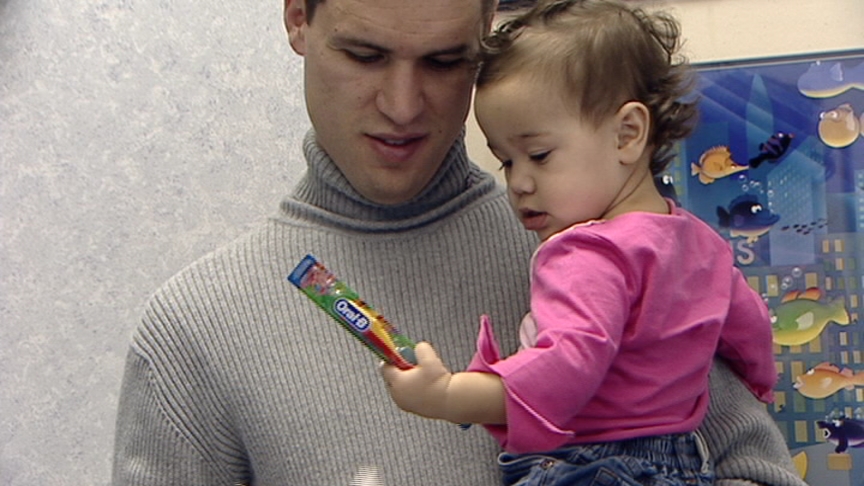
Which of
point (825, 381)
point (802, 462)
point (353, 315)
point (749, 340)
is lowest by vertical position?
point (802, 462)

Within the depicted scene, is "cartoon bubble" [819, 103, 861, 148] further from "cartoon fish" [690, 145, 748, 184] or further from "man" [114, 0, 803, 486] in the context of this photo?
"man" [114, 0, 803, 486]

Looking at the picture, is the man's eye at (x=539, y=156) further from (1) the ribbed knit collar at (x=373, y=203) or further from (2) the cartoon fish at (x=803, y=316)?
(2) the cartoon fish at (x=803, y=316)

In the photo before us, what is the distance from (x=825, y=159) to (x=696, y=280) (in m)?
0.48

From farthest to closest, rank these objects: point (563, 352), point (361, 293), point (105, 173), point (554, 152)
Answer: point (105, 173), point (361, 293), point (554, 152), point (563, 352)

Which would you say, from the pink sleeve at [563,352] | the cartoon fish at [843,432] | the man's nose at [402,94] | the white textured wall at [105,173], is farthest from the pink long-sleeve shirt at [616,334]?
the white textured wall at [105,173]

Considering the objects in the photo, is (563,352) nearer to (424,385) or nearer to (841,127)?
(424,385)

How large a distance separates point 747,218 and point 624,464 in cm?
55

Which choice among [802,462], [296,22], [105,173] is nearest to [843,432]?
[802,462]

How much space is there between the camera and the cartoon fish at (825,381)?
123cm

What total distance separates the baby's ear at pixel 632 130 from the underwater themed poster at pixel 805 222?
41 centimetres

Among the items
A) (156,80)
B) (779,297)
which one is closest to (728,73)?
(779,297)

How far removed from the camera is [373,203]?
1.15m

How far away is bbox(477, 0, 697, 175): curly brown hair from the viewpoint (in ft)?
2.88

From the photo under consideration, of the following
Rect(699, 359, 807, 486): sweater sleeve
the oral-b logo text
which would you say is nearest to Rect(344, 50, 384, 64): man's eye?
the oral-b logo text
